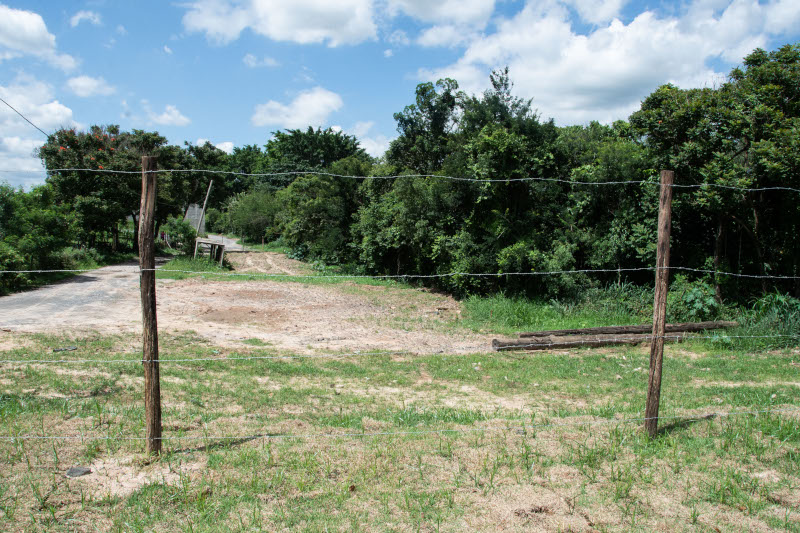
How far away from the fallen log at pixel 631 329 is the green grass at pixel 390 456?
2806 millimetres

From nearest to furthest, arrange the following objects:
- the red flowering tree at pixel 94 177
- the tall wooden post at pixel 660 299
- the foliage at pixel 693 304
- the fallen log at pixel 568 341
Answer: the tall wooden post at pixel 660 299, the fallen log at pixel 568 341, the foliage at pixel 693 304, the red flowering tree at pixel 94 177

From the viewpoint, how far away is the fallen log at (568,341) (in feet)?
30.0

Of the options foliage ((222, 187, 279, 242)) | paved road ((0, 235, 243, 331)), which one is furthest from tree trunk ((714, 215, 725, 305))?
foliage ((222, 187, 279, 242))

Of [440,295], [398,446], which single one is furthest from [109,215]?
[398,446]

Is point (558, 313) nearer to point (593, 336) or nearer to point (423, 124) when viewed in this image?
point (593, 336)

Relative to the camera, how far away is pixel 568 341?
9406mm

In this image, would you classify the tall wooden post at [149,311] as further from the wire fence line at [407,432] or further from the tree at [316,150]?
the tree at [316,150]

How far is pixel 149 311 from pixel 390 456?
7.08 ft

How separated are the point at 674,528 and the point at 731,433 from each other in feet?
5.85

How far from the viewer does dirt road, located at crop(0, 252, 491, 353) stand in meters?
9.43

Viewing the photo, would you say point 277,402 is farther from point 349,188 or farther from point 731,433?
point 349,188

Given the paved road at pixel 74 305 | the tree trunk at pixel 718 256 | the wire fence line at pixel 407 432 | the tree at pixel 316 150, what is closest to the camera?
the wire fence line at pixel 407 432

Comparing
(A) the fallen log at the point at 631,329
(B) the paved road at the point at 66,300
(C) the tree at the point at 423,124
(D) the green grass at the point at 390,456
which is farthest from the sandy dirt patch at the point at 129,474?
(C) the tree at the point at 423,124

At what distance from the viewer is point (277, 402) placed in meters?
5.73
